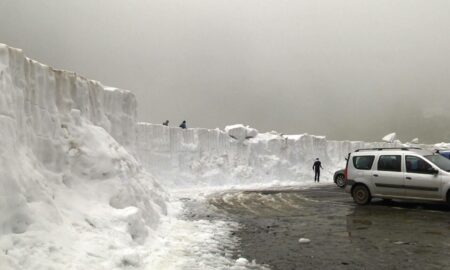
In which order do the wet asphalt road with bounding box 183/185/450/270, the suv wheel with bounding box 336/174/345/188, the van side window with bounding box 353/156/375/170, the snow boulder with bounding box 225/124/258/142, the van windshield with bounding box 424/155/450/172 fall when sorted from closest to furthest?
the wet asphalt road with bounding box 183/185/450/270 → the van windshield with bounding box 424/155/450/172 → the van side window with bounding box 353/156/375/170 → the suv wheel with bounding box 336/174/345/188 → the snow boulder with bounding box 225/124/258/142

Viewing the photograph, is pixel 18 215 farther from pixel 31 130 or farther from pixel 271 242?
pixel 271 242

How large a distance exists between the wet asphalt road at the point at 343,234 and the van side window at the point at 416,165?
119cm

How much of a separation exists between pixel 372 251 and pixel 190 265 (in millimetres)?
3325

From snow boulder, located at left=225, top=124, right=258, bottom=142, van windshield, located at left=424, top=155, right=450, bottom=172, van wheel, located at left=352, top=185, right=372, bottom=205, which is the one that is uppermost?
snow boulder, located at left=225, top=124, right=258, bottom=142

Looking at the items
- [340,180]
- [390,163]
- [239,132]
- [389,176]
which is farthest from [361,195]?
[239,132]

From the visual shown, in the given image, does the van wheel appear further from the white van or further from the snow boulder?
the snow boulder

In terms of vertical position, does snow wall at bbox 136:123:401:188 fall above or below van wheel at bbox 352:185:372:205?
above

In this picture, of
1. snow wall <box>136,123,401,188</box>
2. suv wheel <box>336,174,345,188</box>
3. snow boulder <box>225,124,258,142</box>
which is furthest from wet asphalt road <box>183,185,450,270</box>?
snow boulder <box>225,124,258,142</box>

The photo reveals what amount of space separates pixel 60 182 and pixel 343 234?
5.96 m

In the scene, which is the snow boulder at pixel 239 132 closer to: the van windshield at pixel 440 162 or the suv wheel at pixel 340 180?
the suv wheel at pixel 340 180

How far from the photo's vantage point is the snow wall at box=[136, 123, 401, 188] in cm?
2431

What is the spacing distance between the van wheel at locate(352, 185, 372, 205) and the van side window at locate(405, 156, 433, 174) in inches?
65.6

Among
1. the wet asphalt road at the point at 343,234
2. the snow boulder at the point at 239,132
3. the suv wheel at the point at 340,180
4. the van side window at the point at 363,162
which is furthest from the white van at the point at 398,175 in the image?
the snow boulder at the point at 239,132

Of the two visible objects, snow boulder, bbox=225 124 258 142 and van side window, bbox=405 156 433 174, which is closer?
van side window, bbox=405 156 433 174
